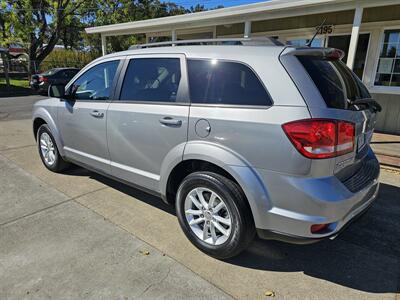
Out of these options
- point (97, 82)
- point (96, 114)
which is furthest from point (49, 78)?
point (96, 114)

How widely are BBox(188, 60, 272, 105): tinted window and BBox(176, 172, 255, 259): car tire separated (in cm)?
67

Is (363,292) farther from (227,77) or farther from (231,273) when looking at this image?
(227,77)

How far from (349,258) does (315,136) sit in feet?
4.57

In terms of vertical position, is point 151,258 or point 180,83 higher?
point 180,83

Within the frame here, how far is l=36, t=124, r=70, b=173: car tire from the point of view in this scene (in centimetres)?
458

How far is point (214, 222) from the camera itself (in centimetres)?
268

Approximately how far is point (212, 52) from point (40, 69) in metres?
28.2

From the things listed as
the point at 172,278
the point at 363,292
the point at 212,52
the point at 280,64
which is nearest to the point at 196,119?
the point at 212,52

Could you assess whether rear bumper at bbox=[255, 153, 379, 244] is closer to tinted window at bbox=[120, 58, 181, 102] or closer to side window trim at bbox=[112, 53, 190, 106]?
side window trim at bbox=[112, 53, 190, 106]

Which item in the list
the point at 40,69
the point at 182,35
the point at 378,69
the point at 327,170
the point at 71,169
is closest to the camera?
the point at 327,170

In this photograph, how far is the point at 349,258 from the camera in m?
2.74

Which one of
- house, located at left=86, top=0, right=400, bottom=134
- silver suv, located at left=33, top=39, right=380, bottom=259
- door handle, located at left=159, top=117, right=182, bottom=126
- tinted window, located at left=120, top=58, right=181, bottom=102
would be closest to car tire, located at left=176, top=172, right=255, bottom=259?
silver suv, located at left=33, top=39, right=380, bottom=259

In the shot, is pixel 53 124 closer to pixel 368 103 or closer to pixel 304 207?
pixel 304 207

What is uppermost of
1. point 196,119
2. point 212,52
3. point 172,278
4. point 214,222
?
point 212,52
